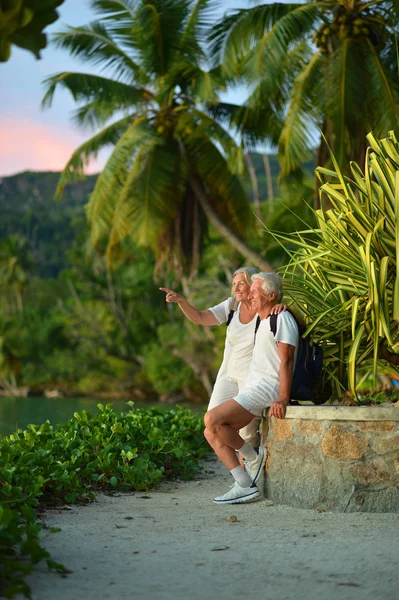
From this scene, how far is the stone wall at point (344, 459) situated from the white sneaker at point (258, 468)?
1.33ft

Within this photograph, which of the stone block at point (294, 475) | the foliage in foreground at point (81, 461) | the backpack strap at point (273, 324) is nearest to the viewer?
the foliage in foreground at point (81, 461)

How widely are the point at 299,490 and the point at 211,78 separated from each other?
1453 cm

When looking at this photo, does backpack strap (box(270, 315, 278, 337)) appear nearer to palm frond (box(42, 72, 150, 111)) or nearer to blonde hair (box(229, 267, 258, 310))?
blonde hair (box(229, 267, 258, 310))

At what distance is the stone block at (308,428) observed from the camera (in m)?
6.05

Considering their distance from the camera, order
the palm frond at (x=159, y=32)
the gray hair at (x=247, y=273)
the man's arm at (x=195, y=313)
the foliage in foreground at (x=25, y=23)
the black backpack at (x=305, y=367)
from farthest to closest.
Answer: the palm frond at (x=159, y=32), the man's arm at (x=195, y=313), the gray hair at (x=247, y=273), the black backpack at (x=305, y=367), the foliage in foreground at (x=25, y=23)

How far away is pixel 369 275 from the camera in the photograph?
6.12 metres

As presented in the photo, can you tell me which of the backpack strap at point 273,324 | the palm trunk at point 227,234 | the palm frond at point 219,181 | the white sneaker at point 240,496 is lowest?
the white sneaker at point 240,496

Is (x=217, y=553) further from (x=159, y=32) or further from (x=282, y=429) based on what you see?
(x=159, y=32)

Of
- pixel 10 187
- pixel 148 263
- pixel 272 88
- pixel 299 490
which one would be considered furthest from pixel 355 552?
pixel 10 187

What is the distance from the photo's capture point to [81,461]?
23.5 ft

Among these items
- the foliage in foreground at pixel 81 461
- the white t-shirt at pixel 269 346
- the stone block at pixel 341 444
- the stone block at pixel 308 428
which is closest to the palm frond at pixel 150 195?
the foliage in foreground at pixel 81 461

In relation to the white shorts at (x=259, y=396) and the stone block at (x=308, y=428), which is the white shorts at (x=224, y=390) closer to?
the white shorts at (x=259, y=396)

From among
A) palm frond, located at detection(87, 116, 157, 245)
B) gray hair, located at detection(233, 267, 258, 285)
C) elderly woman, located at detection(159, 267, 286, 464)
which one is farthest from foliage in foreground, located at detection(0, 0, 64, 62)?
palm frond, located at detection(87, 116, 157, 245)

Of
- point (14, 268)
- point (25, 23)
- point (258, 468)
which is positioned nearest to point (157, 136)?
point (258, 468)
